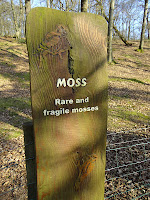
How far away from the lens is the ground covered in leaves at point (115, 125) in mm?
3596

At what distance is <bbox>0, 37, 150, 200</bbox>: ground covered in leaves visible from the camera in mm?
3596

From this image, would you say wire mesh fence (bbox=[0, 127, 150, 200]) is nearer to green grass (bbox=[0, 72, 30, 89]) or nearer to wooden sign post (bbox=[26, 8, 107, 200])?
wooden sign post (bbox=[26, 8, 107, 200])

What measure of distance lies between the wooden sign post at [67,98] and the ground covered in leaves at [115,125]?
96 cm

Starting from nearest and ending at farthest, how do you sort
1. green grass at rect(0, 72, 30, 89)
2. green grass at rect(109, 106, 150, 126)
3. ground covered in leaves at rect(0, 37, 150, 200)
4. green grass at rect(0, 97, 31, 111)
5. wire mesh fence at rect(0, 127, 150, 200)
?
wire mesh fence at rect(0, 127, 150, 200) → ground covered in leaves at rect(0, 37, 150, 200) → green grass at rect(109, 106, 150, 126) → green grass at rect(0, 97, 31, 111) → green grass at rect(0, 72, 30, 89)

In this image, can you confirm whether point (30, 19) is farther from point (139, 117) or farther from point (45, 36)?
point (139, 117)

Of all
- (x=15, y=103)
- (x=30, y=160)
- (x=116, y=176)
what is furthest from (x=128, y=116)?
(x=30, y=160)

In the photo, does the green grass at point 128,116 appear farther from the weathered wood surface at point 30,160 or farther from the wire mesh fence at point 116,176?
the weathered wood surface at point 30,160

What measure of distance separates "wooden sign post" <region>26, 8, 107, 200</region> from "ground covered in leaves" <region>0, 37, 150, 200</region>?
3.15 feet

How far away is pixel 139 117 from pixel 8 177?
209 inches

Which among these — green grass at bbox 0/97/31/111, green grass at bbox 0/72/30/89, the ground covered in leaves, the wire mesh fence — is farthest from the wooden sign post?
green grass at bbox 0/72/30/89

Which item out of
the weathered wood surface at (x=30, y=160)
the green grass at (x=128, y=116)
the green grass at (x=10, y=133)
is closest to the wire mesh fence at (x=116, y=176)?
the green grass at (x=10, y=133)

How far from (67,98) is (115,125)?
16.0 ft

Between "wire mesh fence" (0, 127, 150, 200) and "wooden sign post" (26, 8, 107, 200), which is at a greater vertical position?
"wooden sign post" (26, 8, 107, 200)

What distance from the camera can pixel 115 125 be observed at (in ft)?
19.9
